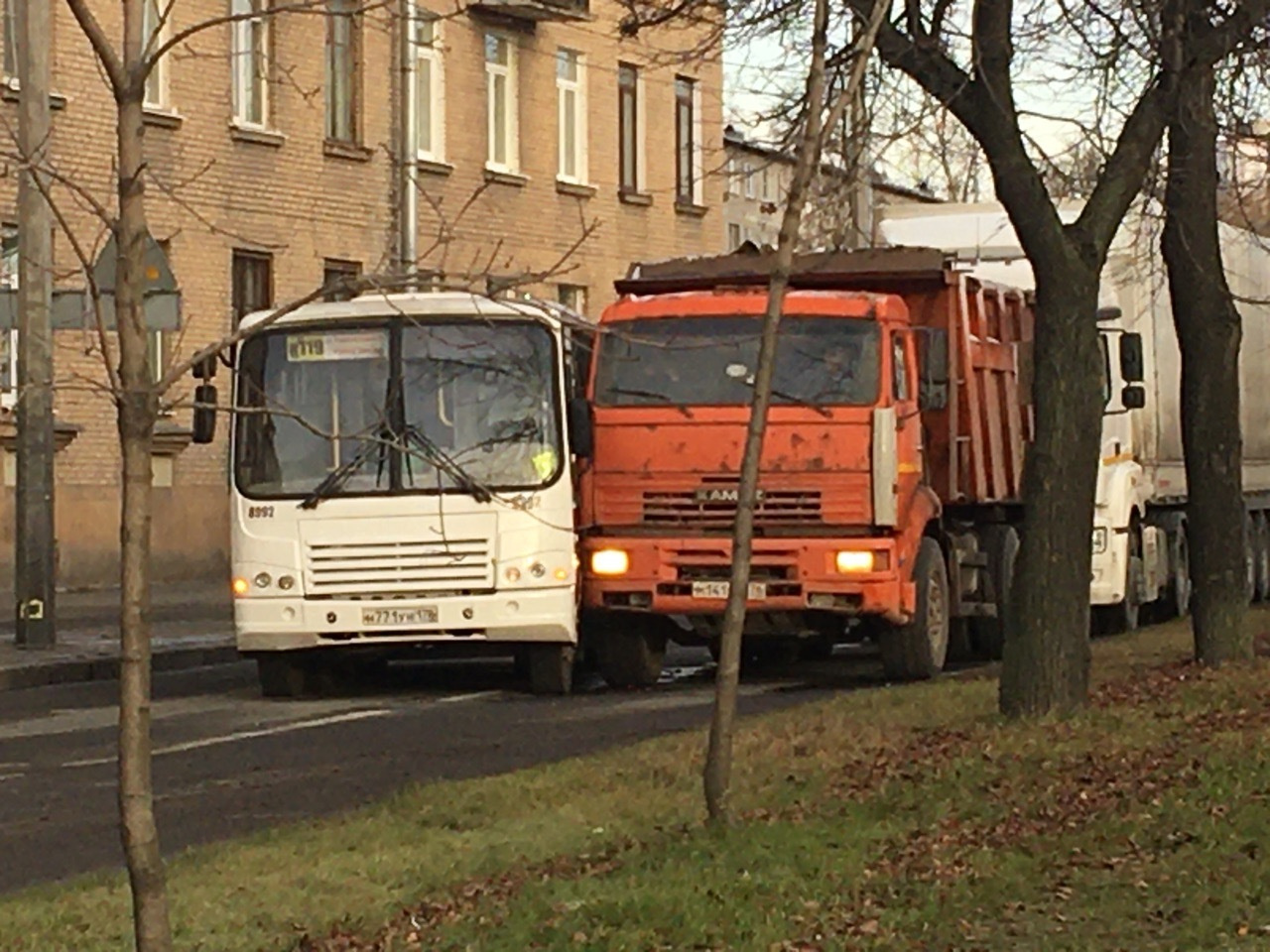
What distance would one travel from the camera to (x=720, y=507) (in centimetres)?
2011

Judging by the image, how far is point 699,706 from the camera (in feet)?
61.5

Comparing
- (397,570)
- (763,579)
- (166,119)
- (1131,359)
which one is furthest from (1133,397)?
(166,119)

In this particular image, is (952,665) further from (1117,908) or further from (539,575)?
(1117,908)

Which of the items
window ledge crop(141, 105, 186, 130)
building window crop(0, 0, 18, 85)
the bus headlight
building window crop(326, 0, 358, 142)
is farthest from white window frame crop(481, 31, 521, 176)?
the bus headlight

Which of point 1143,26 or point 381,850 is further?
point 1143,26

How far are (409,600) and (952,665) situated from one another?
5.60 m

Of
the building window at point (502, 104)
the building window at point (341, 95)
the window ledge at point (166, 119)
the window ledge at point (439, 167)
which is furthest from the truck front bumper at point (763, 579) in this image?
the building window at point (502, 104)

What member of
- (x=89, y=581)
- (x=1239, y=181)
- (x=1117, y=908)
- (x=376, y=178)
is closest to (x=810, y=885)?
(x=1117, y=908)

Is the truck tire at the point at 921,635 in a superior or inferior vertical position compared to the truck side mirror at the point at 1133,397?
inferior

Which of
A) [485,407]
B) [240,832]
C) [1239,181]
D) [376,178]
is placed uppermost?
[376,178]

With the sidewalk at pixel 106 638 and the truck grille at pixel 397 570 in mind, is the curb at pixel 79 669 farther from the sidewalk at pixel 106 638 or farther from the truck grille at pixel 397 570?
the truck grille at pixel 397 570

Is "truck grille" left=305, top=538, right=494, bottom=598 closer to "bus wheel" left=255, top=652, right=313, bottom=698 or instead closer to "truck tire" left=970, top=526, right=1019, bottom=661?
"bus wheel" left=255, top=652, right=313, bottom=698

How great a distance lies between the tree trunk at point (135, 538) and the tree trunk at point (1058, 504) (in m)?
8.19

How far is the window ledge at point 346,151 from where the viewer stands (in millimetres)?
38625
